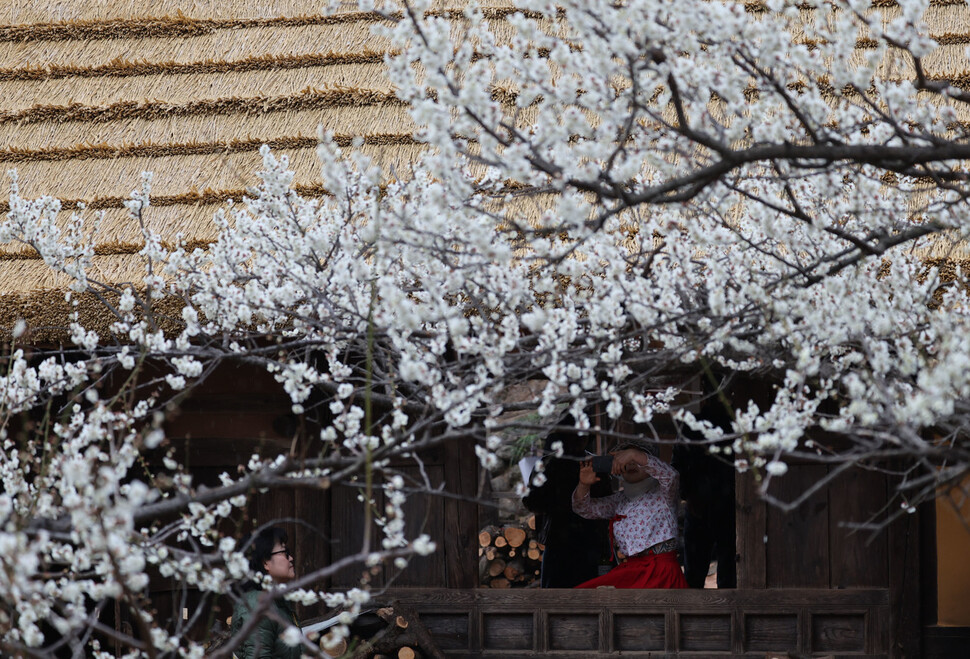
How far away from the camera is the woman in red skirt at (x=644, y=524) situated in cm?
421

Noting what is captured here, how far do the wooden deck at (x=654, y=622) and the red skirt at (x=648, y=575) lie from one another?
0.53 feet

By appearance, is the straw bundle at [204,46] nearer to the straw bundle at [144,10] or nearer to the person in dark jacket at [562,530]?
the straw bundle at [144,10]

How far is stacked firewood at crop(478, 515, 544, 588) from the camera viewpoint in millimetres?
5883

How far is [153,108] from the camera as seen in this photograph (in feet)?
15.5

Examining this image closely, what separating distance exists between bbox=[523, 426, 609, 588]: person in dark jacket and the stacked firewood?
89 centimetres

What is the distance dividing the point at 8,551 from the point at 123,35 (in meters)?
4.17

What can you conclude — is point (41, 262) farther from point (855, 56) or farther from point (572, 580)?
point (855, 56)

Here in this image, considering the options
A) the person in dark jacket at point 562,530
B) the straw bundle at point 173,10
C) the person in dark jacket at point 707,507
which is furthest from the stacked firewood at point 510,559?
the straw bundle at point 173,10

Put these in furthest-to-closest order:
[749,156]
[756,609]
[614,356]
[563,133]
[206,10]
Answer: [206,10] → [756,609] → [614,356] → [563,133] → [749,156]

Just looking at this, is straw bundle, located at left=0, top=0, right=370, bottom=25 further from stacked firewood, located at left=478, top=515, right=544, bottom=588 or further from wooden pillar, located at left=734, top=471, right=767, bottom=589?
stacked firewood, located at left=478, top=515, right=544, bottom=588

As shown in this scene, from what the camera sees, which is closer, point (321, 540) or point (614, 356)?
point (614, 356)

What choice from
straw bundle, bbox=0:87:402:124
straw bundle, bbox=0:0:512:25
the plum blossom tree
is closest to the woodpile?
the plum blossom tree

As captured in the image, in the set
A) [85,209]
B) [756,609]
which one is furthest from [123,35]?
[756,609]

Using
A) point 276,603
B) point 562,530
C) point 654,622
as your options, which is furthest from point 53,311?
point 654,622
